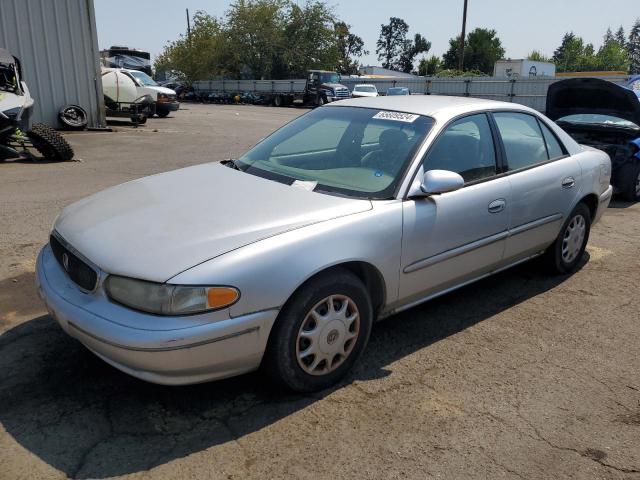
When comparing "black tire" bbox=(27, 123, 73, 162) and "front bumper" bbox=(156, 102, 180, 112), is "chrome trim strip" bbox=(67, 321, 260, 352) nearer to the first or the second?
"black tire" bbox=(27, 123, 73, 162)

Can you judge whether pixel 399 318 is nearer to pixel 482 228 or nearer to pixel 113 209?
pixel 482 228

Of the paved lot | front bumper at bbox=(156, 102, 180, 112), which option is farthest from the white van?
the paved lot

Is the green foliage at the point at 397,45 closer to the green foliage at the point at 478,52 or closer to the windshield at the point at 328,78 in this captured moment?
the green foliage at the point at 478,52

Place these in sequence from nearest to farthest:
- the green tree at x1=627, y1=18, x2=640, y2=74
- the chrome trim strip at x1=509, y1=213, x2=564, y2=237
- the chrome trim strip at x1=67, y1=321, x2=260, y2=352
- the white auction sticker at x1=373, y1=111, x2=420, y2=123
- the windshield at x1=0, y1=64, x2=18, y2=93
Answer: the chrome trim strip at x1=67, y1=321, x2=260, y2=352
the white auction sticker at x1=373, y1=111, x2=420, y2=123
the chrome trim strip at x1=509, y1=213, x2=564, y2=237
the windshield at x1=0, y1=64, x2=18, y2=93
the green tree at x1=627, y1=18, x2=640, y2=74

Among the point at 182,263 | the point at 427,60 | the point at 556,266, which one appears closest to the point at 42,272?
the point at 182,263

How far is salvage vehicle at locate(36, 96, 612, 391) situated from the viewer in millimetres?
2443

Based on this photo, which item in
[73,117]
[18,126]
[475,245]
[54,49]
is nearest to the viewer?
[475,245]

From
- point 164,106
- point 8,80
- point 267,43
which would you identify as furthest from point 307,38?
point 8,80

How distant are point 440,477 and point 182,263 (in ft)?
4.83

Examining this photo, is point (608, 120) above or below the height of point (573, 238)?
above

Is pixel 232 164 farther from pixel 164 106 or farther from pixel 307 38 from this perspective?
pixel 307 38

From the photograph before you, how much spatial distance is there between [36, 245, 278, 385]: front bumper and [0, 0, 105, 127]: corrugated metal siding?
1252cm

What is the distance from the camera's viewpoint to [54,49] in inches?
524

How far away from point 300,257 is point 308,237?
0.12 meters
